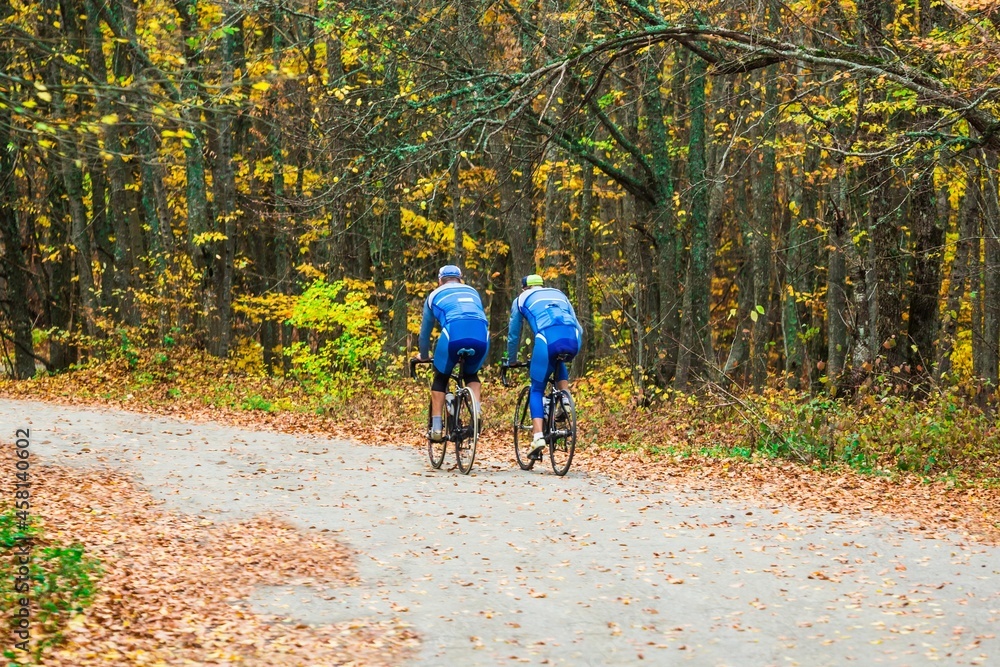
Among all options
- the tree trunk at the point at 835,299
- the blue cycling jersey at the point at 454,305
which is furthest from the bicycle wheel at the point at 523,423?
the tree trunk at the point at 835,299

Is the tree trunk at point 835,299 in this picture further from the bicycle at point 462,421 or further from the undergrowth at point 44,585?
the undergrowth at point 44,585

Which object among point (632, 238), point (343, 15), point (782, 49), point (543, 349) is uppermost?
point (343, 15)

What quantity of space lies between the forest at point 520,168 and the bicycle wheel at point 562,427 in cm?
268

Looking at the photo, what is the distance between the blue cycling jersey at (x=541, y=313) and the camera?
40.9ft

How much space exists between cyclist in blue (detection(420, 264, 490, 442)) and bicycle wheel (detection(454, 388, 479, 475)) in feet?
0.47

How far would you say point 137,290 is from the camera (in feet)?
84.5

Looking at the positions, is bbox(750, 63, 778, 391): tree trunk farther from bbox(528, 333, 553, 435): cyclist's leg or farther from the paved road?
the paved road

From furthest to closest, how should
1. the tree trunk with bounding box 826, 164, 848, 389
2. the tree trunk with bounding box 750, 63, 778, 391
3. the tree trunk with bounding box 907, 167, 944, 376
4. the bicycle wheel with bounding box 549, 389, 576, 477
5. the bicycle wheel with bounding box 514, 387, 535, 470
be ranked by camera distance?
the tree trunk with bounding box 750, 63, 778, 391
the tree trunk with bounding box 826, 164, 848, 389
the tree trunk with bounding box 907, 167, 944, 376
the bicycle wheel with bounding box 514, 387, 535, 470
the bicycle wheel with bounding box 549, 389, 576, 477

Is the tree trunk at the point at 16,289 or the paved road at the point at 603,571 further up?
the tree trunk at the point at 16,289

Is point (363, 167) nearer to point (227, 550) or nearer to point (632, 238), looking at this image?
point (632, 238)

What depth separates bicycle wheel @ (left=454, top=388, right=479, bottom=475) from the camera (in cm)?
1265

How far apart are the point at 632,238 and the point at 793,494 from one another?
1379 cm

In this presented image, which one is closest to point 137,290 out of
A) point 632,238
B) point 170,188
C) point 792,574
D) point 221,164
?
point 221,164

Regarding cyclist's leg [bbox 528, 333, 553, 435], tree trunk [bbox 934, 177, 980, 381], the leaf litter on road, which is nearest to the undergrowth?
the leaf litter on road
